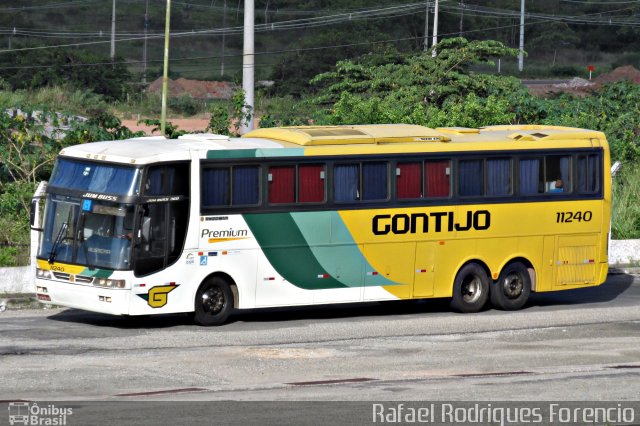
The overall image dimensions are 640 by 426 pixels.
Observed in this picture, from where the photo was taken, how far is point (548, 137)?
23.8m

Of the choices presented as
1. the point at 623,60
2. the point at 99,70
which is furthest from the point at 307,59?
Answer: the point at 623,60

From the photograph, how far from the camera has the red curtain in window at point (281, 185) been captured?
2081 centimetres

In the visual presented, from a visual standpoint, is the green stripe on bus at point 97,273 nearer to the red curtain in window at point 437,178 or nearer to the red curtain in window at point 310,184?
the red curtain in window at point 310,184

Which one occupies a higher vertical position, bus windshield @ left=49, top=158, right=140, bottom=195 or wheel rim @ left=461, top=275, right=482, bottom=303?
bus windshield @ left=49, top=158, right=140, bottom=195

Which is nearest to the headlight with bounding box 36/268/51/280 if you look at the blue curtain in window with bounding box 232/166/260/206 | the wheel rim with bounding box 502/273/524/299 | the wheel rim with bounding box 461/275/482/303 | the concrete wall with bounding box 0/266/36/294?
the concrete wall with bounding box 0/266/36/294

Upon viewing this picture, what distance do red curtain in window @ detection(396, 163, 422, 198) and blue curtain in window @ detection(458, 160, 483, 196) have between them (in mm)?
881

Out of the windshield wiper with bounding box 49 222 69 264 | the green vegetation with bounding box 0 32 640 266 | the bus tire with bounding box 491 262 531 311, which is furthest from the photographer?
the green vegetation with bounding box 0 32 640 266

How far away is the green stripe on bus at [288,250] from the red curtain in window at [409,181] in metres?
2.09

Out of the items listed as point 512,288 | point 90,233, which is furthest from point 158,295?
point 512,288

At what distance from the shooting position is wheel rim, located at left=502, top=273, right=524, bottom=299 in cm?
2327

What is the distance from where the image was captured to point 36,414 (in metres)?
13.2

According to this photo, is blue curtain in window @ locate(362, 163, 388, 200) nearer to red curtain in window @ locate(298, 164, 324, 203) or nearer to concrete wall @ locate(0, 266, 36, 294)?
red curtain in window @ locate(298, 164, 324, 203)

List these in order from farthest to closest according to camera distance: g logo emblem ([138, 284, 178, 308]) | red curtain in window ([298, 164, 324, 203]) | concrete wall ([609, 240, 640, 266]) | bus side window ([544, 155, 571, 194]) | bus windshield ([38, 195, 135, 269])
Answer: concrete wall ([609, 240, 640, 266]), bus side window ([544, 155, 571, 194]), red curtain in window ([298, 164, 324, 203]), g logo emblem ([138, 284, 178, 308]), bus windshield ([38, 195, 135, 269])

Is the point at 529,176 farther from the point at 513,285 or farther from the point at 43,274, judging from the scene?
the point at 43,274
